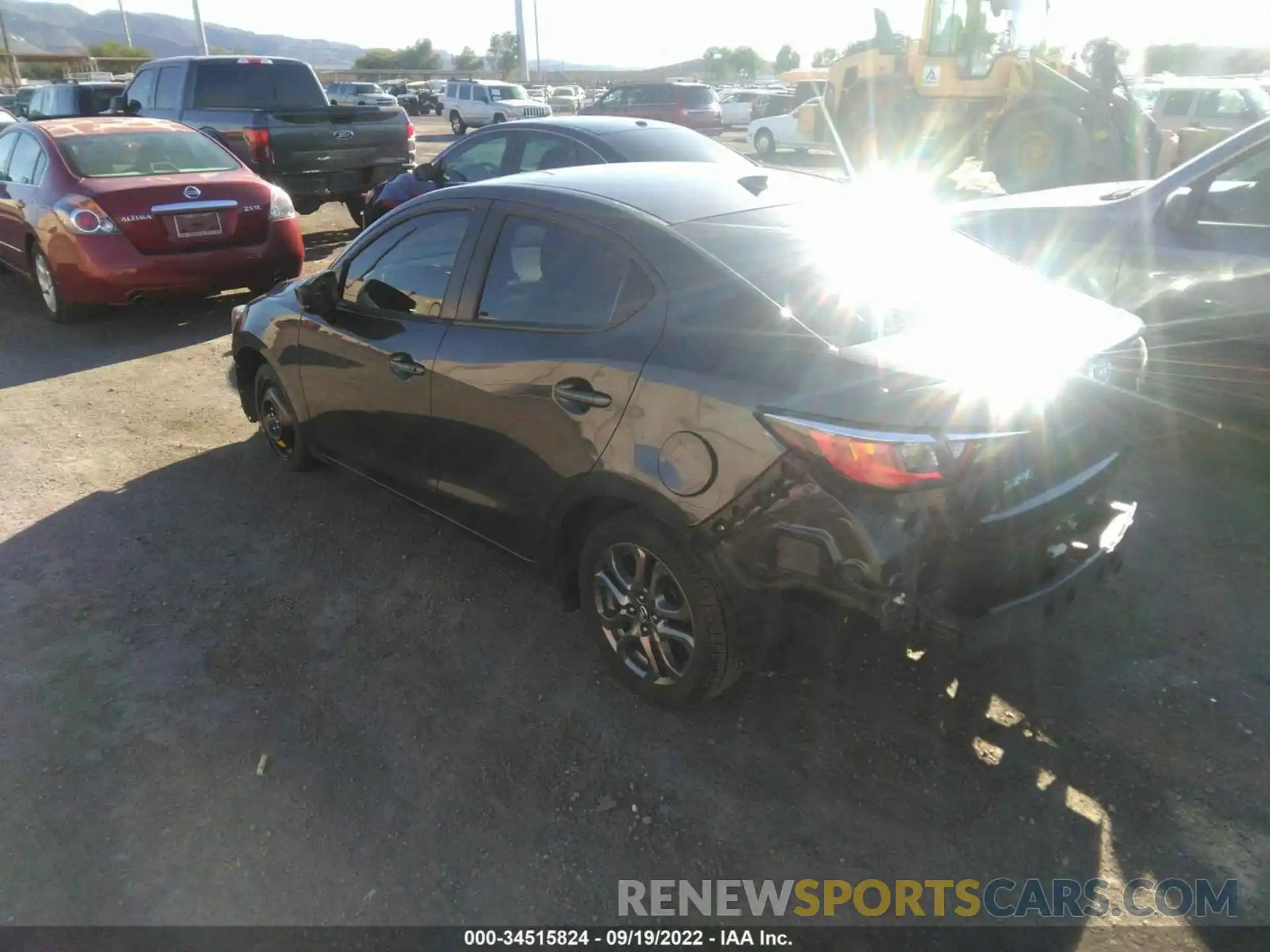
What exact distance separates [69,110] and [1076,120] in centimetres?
1577

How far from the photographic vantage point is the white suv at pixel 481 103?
30016 mm

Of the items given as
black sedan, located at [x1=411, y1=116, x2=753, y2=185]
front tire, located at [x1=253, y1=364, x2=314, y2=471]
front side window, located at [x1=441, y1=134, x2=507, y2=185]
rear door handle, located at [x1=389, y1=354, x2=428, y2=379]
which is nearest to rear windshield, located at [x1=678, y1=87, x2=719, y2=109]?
front side window, located at [x1=441, y1=134, x2=507, y2=185]

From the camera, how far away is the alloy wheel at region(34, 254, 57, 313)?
24.9 feet

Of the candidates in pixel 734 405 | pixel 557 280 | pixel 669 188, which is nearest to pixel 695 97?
pixel 669 188

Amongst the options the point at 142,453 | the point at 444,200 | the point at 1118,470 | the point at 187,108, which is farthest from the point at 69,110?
the point at 1118,470

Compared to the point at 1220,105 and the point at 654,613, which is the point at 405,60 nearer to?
the point at 1220,105

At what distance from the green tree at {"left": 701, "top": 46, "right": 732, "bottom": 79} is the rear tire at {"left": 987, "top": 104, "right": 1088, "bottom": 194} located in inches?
3856

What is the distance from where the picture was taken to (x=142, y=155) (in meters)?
7.82

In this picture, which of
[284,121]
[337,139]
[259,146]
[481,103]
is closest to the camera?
[259,146]

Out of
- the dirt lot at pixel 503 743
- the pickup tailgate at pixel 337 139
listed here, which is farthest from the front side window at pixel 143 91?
the dirt lot at pixel 503 743

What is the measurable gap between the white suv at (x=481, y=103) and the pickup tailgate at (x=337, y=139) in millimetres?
19943

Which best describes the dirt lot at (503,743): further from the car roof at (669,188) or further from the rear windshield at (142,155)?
the rear windshield at (142,155)

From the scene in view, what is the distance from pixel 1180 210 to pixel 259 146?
355 inches

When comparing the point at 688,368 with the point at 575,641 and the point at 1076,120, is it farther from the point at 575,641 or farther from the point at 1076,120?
the point at 1076,120
